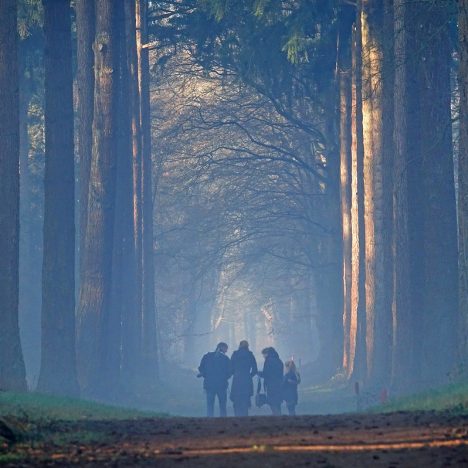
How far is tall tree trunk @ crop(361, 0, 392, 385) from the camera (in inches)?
1219

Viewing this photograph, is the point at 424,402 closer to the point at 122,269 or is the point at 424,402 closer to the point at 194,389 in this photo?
the point at 122,269

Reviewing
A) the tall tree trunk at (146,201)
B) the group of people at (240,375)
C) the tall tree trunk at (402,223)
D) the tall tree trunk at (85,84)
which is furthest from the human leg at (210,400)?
the tall tree trunk at (146,201)

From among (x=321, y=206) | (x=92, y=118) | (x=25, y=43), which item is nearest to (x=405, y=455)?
(x=92, y=118)

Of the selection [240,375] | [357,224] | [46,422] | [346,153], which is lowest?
[46,422]

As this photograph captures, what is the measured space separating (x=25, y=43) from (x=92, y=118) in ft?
23.9

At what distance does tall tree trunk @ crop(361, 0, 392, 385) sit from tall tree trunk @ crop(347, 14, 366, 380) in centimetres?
326

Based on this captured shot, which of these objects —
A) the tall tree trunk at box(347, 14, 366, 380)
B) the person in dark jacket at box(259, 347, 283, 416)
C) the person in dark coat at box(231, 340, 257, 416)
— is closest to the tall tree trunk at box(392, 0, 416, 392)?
the person in dark jacket at box(259, 347, 283, 416)

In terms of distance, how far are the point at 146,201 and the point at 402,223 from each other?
60.0 feet

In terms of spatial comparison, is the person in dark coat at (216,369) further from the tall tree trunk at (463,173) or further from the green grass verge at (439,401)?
the green grass verge at (439,401)

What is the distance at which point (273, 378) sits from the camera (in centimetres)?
2628

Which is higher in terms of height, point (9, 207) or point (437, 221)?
point (9, 207)

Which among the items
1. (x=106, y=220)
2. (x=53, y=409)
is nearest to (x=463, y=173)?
(x=53, y=409)

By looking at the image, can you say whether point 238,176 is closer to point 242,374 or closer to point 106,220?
point 106,220

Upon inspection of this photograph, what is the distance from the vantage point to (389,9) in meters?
29.1
